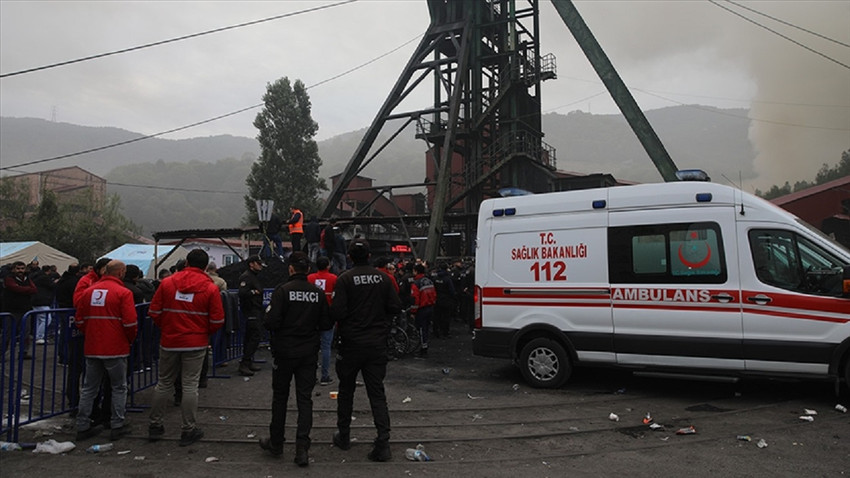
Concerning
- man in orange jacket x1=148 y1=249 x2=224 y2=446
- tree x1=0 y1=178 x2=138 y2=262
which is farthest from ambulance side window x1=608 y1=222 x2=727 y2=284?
tree x1=0 y1=178 x2=138 y2=262

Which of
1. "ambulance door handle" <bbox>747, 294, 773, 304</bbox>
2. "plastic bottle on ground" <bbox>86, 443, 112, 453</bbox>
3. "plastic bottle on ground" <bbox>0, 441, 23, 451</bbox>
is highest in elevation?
"ambulance door handle" <bbox>747, 294, 773, 304</bbox>

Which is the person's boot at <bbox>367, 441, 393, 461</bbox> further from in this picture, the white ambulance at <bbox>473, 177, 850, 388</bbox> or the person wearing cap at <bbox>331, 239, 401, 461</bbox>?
the white ambulance at <bbox>473, 177, 850, 388</bbox>

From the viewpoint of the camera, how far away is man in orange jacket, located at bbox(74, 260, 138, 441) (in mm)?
5137

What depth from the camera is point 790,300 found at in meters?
6.02

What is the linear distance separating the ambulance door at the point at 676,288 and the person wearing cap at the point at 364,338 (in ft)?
11.7

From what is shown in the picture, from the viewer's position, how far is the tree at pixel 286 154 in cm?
4419

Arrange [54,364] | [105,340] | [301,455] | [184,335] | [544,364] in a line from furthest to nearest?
[544,364]
[54,364]
[105,340]
[184,335]
[301,455]

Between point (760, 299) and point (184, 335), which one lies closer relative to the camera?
point (184, 335)

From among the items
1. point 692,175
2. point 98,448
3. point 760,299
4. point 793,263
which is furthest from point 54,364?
point 793,263

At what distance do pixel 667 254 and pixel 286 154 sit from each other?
42.3 meters

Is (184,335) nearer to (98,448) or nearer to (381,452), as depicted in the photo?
(98,448)

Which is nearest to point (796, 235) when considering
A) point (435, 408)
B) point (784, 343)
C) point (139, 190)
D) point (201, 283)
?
point (784, 343)

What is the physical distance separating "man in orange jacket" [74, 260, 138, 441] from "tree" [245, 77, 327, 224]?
3899cm

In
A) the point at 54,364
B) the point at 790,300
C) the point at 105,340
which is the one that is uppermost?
the point at 790,300
